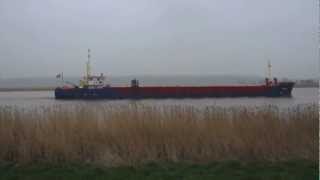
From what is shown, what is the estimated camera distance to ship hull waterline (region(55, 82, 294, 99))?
1772 inches

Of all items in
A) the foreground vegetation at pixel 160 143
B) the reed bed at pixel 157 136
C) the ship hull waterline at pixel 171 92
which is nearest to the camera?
the foreground vegetation at pixel 160 143

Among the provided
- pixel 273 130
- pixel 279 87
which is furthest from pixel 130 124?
pixel 279 87

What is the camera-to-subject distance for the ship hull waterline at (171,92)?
45.0 metres

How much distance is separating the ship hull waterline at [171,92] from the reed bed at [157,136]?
35.6 m

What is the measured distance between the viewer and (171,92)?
45.0m

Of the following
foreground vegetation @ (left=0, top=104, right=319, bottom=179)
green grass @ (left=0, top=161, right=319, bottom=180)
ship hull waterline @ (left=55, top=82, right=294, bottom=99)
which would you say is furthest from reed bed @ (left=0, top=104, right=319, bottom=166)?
ship hull waterline @ (left=55, top=82, right=294, bottom=99)

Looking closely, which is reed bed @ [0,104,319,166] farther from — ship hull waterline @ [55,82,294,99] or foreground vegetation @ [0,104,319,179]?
ship hull waterline @ [55,82,294,99]

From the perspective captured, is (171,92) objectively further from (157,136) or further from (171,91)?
(157,136)

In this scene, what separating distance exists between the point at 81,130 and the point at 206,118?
2.82m

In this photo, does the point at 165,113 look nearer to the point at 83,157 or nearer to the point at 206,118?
the point at 206,118

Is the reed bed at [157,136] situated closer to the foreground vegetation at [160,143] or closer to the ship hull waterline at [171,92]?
the foreground vegetation at [160,143]

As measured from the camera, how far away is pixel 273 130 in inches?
328

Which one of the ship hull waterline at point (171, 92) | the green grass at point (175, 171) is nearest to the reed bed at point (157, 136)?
the green grass at point (175, 171)

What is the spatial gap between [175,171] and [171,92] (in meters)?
38.8
